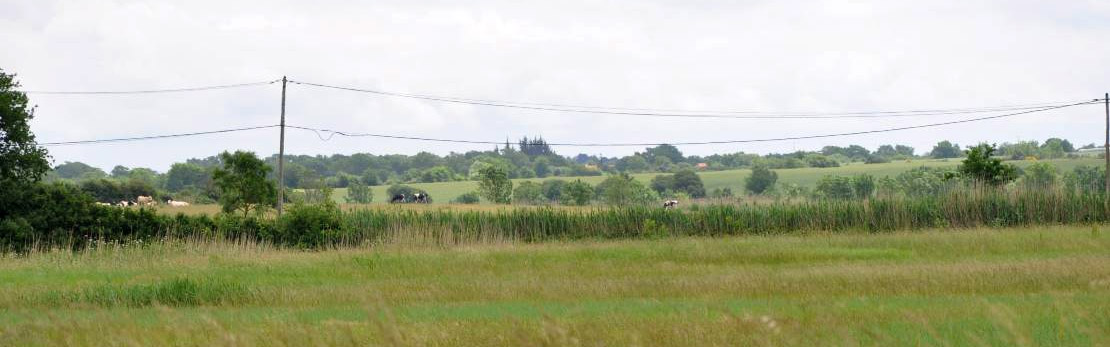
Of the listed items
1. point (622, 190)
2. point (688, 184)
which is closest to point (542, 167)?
point (688, 184)

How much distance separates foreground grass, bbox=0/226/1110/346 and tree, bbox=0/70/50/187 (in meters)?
6.37

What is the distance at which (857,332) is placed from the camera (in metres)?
11.0

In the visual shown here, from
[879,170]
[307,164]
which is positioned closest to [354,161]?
[307,164]

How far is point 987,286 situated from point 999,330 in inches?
257

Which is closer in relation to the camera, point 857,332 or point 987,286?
point 857,332

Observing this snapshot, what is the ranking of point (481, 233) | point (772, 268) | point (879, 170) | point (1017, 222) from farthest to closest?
1. point (879, 170)
2. point (1017, 222)
3. point (481, 233)
4. point (772, 268)

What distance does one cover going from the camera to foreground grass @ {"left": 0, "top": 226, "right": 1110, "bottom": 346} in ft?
35.2

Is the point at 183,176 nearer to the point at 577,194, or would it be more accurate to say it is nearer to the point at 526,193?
the point at 526,193

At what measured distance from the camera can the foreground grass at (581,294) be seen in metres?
10.7

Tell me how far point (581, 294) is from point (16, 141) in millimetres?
24954

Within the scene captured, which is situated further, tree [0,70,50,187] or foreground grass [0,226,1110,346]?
tree [0,70,50,187]

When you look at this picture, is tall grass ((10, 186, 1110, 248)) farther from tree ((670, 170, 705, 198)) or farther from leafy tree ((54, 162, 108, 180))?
leafy tree ((54, 162, 108, 180))

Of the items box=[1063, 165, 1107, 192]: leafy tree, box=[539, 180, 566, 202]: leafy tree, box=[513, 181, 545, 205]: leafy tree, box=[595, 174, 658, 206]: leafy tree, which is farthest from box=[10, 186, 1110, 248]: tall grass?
box=[539, 180, 566, 202]: leafy tree

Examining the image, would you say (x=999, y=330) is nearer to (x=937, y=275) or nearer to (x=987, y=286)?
(x=987, y=286)
